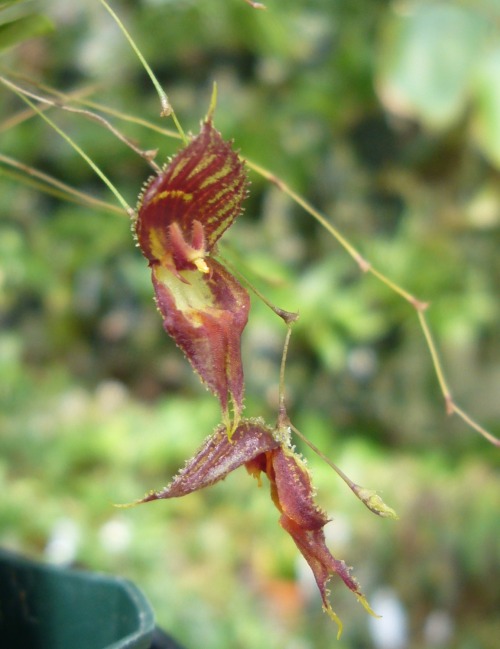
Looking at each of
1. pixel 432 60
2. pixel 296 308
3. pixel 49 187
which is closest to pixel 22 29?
pixel 49 187

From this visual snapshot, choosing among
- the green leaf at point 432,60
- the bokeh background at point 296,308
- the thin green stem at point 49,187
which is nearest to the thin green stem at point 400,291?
the thin green stem at point 49,187

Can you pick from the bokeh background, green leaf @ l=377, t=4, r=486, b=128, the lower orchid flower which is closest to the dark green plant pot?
the lower orchid flower

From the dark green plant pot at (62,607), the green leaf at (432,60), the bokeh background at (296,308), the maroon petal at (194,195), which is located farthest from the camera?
the green leaf at (432,60)

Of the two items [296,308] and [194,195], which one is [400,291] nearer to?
[194,195]

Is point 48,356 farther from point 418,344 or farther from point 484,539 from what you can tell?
point 484,539

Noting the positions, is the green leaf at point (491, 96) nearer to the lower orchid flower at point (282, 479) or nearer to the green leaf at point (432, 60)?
the green leaf at point (432, 60)

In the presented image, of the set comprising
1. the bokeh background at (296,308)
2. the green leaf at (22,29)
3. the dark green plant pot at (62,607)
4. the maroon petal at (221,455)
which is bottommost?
the dark green plant pot at (62,607)
